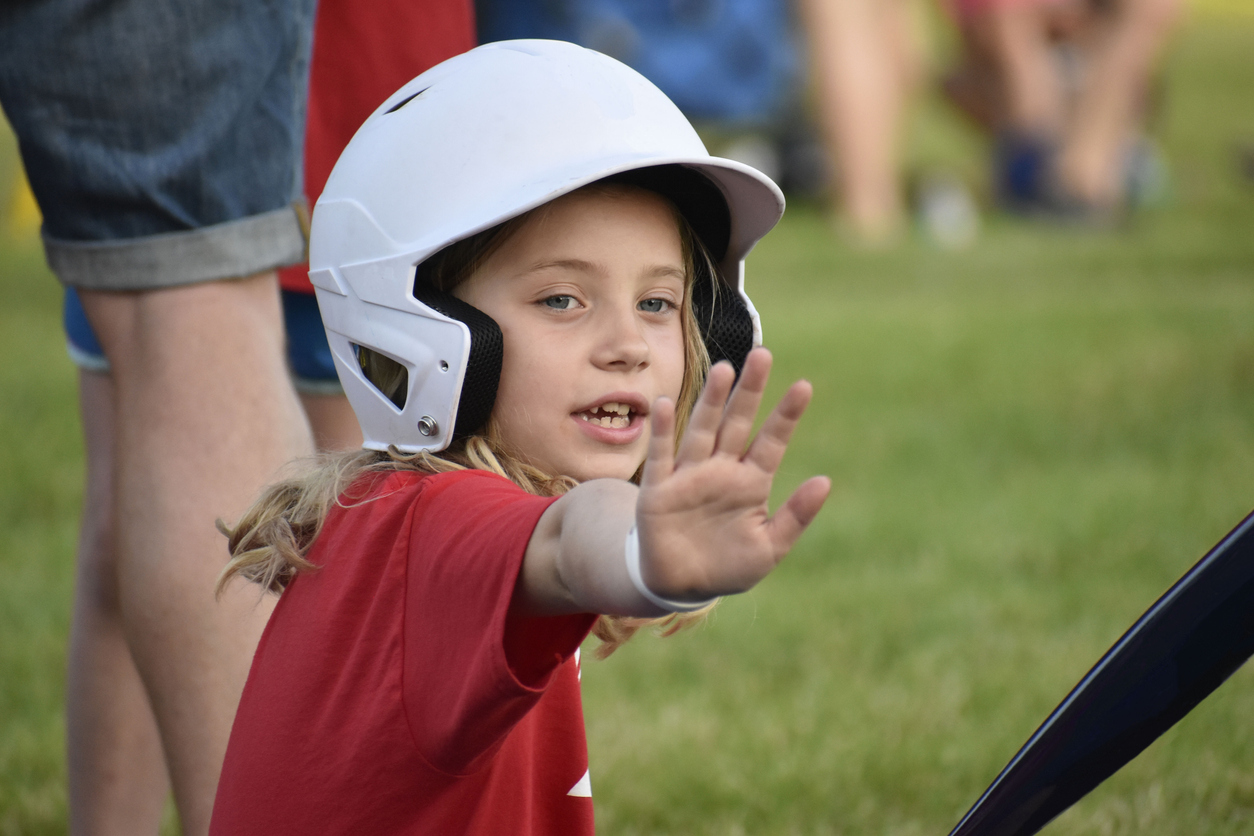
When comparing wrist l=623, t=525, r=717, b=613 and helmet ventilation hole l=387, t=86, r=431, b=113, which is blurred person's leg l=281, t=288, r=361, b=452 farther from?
wrist l=623, t=525, r=717, b=613

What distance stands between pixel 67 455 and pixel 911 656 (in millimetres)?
3342

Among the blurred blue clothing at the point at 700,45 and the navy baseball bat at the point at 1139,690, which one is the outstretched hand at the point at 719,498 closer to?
the navy baseball bat at the point at 1139,690

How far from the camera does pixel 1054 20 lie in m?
11.6

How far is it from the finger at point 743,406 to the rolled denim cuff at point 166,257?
1.11m

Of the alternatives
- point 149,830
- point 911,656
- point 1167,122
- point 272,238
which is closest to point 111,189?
→ point 272,238

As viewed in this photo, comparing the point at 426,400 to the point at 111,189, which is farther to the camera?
the point at 111,189

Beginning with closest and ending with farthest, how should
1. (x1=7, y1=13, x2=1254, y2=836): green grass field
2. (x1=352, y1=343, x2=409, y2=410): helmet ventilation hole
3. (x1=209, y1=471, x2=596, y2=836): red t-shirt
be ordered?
1. (x1=209, y1=471, x2=596, y2=836): red t-shirt
2. (x1=352, y1=343, x2=409, y2=410): helmet ventilation hole
3. (x1=7, y1=13, x2=1254, y2=836): green grass field

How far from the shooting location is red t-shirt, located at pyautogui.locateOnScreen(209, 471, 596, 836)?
4.52 feet

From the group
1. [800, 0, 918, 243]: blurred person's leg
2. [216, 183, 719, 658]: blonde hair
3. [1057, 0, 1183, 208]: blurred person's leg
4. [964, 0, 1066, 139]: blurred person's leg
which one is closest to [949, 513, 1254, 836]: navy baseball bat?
[216, 183, 719, 658]: blonde hair

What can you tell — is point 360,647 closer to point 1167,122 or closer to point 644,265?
point 644,265

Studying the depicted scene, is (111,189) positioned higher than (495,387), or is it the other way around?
(111,189)

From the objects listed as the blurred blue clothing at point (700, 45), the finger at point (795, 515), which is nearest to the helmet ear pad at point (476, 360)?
the finger at point (795, 515)

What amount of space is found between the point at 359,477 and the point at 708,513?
607 mm

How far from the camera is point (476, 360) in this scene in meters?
1.69
